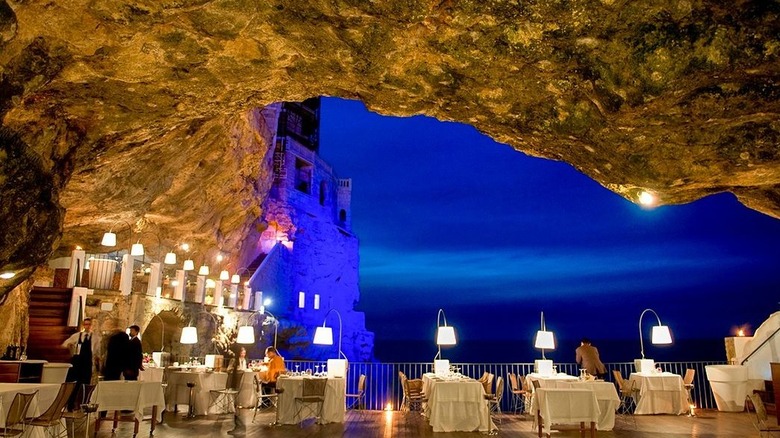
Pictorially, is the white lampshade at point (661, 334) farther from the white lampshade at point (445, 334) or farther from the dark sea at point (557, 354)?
the dark sea at point (557, 354)

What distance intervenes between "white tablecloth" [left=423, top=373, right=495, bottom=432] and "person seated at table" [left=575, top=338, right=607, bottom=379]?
2682mm

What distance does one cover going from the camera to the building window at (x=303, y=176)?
1416 inches

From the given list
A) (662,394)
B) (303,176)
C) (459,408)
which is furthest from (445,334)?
(303,176)

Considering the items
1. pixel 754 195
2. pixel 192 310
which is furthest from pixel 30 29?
pixel 192 310

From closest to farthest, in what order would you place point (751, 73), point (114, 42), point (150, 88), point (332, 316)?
1. point (751, 73)
2. point (114, 42)
3. point (150, 88)
4. point (332, 316)

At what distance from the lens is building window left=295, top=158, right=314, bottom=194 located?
36.0 meters

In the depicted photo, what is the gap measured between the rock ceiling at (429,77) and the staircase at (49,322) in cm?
723

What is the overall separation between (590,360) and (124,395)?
885 cm

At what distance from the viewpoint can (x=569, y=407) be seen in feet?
27.3

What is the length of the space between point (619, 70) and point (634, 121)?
74cm

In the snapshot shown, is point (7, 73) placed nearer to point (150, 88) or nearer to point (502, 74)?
point (150, 88)

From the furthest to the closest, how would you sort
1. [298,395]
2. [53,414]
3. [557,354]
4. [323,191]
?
1. [557,354]
2. [323,191]
3. [298,395]
4. [53,414]

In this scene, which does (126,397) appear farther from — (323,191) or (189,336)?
(323,191)

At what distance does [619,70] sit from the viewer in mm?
4746
